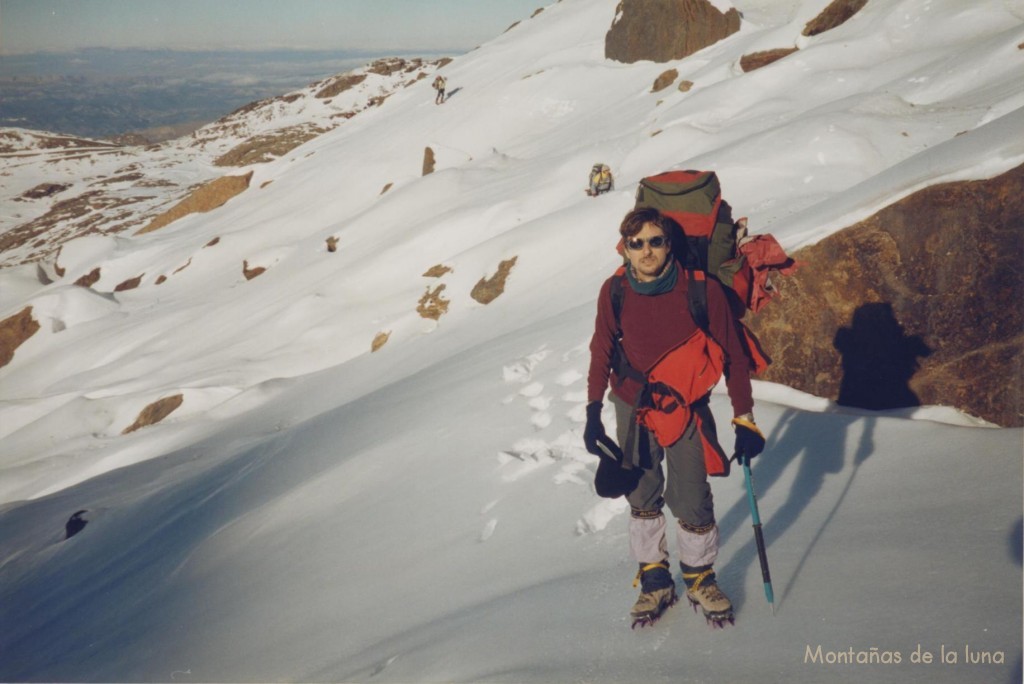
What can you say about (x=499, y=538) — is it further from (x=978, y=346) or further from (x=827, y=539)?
(x=978, y=346)

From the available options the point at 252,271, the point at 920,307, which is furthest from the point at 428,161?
the point at 920,307

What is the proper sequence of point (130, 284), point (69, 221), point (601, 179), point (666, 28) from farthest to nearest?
point (69, 221), point (130, 284), point (666, 28), point (601, 179)

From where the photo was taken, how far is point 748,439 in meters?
3.24

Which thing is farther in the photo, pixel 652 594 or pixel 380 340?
pixel 380 340

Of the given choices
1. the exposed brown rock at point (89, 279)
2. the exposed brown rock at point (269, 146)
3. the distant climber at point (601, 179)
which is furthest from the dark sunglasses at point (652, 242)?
the exposed brown rock at point (269, 146)

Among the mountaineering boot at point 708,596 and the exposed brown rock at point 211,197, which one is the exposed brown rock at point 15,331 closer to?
the exposed brown rock at point 211,197

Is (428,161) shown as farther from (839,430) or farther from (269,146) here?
(269,146)

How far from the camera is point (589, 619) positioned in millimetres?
3699

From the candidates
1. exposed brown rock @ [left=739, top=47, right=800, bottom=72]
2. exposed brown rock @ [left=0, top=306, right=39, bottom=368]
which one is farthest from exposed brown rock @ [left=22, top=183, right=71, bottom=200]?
exposed brown rock @ [left=739, top=47, right=800, bottom=72]

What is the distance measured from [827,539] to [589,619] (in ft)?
4.82

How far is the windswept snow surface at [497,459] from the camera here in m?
→ 3.43

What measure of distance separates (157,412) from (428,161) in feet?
44.5

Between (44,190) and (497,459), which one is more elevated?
(44,190)

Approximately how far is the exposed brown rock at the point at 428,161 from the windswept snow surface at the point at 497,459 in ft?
10.6
